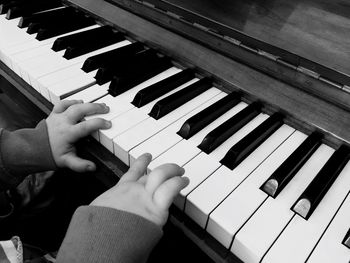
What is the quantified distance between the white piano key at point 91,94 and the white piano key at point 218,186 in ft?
1.65

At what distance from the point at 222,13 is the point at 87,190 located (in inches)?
40.8

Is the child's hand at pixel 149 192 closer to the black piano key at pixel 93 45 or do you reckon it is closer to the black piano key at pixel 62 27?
the black piano key at pixel 93 45

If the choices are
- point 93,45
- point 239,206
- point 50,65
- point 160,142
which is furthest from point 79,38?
point 239,206

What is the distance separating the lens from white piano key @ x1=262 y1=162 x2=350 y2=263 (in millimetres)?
689

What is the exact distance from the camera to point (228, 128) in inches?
37.9

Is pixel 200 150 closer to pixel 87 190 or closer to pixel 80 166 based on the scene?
pixel 80 166

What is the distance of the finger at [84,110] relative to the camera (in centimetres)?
99

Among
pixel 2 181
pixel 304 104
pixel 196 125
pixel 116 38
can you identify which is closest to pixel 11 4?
pixel 116 38

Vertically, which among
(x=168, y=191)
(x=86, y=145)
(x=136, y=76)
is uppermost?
(x=136, y=76)

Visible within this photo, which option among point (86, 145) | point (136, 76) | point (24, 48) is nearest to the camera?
point (86, 145)

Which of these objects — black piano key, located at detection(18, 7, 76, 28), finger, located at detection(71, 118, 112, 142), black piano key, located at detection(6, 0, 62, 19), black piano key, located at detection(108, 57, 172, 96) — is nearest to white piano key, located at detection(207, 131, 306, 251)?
finger, located at detection(71, 118, 112, 142)

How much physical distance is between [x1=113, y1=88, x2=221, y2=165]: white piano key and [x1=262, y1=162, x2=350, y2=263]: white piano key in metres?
0.46

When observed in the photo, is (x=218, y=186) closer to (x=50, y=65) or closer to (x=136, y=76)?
(x=136, y=76)

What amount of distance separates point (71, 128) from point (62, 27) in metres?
0.65
